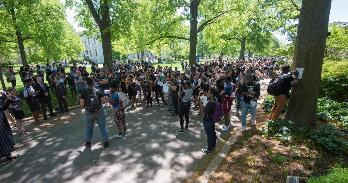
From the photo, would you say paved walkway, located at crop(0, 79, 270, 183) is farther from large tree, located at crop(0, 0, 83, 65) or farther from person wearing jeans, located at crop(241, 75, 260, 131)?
large tree, located at crop(0, 0, 83, 65)

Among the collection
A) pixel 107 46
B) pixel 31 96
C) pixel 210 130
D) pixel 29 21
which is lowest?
pixel 210 130

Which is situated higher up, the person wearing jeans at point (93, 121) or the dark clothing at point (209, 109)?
the dark clothing at point (209, 109)

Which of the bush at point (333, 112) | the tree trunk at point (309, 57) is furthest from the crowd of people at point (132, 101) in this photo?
the bush at point (333, 112)

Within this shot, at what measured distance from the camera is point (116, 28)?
20.6 metres

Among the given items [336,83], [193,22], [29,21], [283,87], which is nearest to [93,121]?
[283,87]

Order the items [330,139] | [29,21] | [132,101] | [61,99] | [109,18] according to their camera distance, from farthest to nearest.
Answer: [29,21] → [109,18] → [132,101] → [61,99] → [330,139]

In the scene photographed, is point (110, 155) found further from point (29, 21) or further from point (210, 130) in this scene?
point (29, 21)

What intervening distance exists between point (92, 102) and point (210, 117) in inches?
122

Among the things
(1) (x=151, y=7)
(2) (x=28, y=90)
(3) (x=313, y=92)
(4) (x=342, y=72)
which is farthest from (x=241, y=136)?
(1) (x=151, y=7)

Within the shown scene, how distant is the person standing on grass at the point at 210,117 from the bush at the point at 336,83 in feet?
21.0

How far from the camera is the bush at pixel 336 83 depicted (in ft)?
38.9

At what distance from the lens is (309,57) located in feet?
26.1

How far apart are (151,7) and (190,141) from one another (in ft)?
61.5

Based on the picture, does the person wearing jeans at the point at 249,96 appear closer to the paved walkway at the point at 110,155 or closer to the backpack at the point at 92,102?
the paved walkway at the point at 110,155
